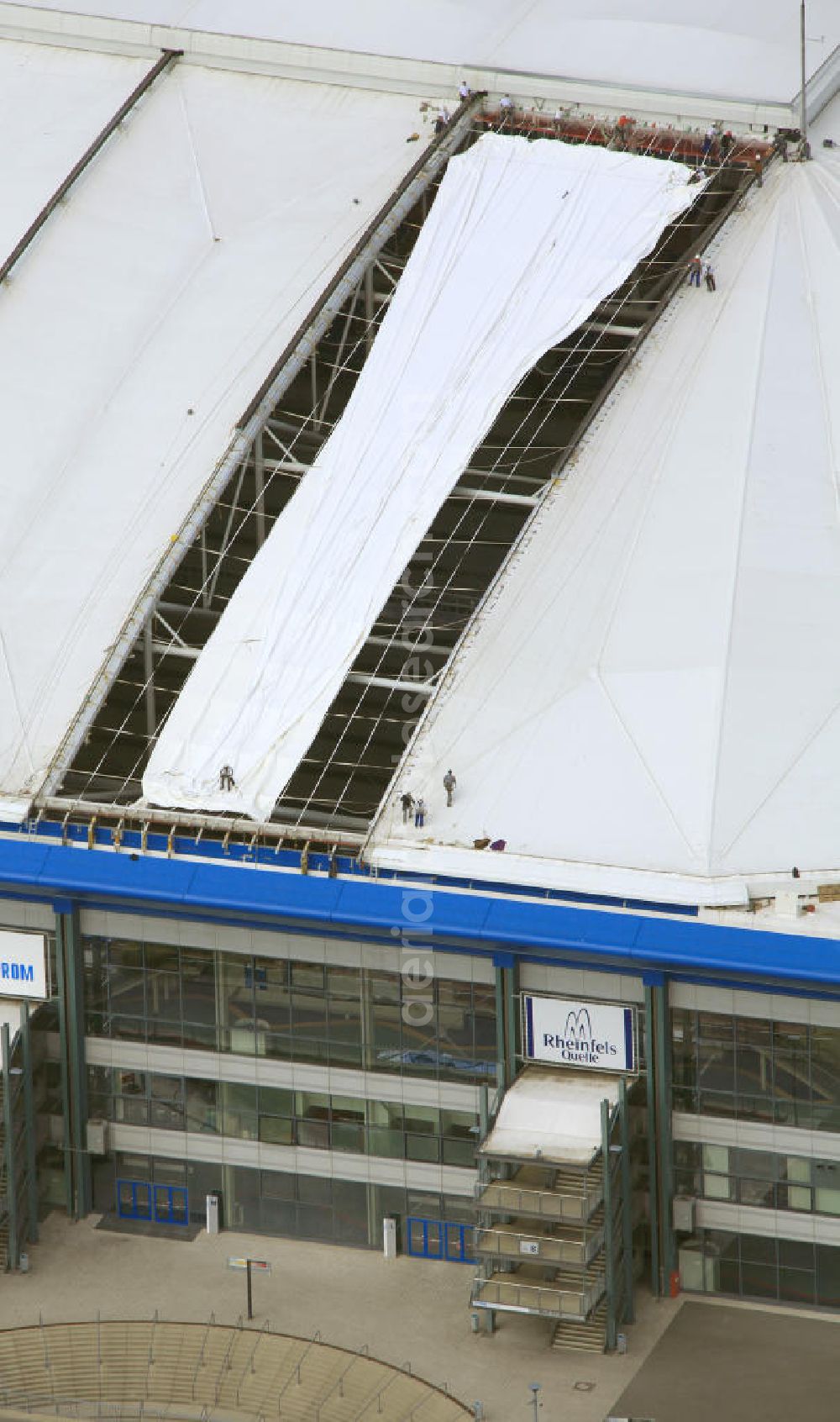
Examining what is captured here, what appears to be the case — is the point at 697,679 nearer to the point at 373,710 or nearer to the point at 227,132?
the point at 373,710

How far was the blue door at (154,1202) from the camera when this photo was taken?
347ft

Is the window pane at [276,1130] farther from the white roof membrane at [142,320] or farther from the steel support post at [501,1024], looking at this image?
the white roof membrane at [142,320]

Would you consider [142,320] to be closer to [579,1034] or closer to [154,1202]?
[154,1202]

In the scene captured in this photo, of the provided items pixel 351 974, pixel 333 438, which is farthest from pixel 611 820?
pixel 333 438

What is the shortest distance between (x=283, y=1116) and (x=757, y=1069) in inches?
673

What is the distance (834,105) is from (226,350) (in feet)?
96.3

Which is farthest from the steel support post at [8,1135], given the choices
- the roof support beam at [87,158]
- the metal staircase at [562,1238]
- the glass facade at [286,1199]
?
the roof support beam at [87,158]

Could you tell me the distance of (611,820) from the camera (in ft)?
332

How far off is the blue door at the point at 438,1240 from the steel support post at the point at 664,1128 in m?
6.93

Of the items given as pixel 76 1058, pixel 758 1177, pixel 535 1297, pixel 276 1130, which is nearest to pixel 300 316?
pixel 76 1058

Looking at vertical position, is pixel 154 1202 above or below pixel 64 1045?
below

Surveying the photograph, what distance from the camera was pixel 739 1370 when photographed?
95.1 meters

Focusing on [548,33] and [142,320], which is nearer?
[142,320]

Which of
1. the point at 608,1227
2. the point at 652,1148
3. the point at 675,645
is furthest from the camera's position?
the point at 675,645
